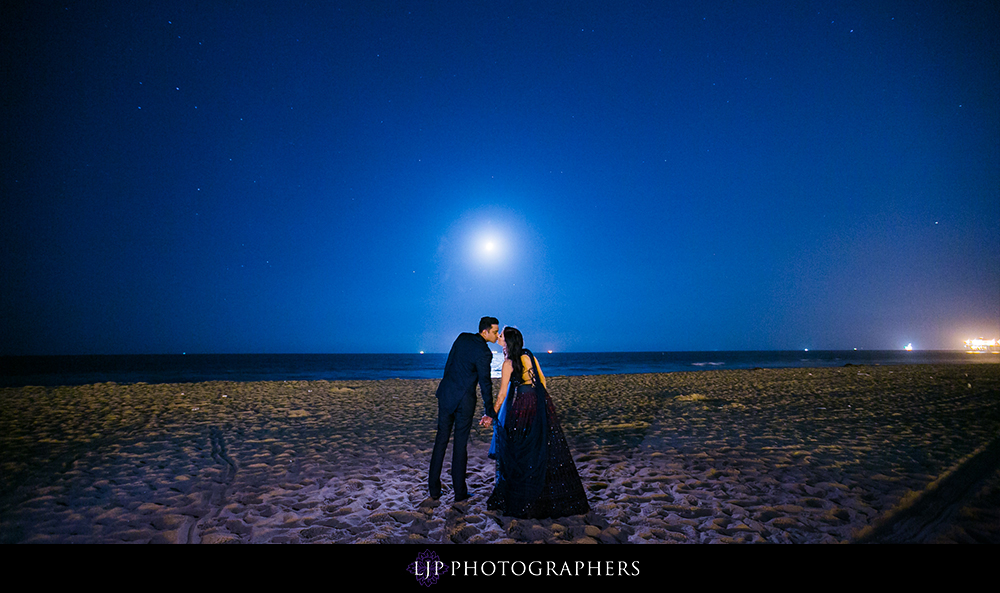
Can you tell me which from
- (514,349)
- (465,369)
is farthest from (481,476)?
(514,349)

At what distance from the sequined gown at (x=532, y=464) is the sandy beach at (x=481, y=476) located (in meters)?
0.15

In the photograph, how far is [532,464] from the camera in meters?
4.20

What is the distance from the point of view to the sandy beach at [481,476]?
378 cm

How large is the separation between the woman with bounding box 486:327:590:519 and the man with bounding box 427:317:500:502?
237 mm

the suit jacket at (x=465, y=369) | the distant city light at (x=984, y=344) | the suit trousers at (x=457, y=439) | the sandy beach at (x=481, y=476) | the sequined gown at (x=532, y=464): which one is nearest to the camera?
the sandy beach at (x=481, y=476)

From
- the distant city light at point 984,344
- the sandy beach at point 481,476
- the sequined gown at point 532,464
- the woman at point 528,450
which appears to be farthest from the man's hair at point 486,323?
the distant city light at point 984,344

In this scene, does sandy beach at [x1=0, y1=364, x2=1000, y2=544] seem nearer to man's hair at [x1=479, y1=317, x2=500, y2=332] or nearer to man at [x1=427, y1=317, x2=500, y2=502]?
man at [x1=427, y1=317, x2=500, y2=502]

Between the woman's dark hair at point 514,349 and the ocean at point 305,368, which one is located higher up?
the woman's dark hair at point 514,349

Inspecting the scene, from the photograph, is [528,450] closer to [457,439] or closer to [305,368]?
[457,439]

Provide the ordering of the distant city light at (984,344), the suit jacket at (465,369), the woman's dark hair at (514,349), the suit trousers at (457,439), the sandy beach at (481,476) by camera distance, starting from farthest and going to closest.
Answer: the distant city light at (984,344)
the suit trousers at (457,439)
the suit jacket at (465,369)
the woman's dark hair at (514,349)
the sandy beach at (481,476)

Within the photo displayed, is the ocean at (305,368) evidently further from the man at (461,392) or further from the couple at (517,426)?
the couple at (517,426)

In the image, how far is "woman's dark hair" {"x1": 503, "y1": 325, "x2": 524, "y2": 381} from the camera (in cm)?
426

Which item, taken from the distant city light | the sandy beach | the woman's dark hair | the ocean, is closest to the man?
the woman's dark hair
